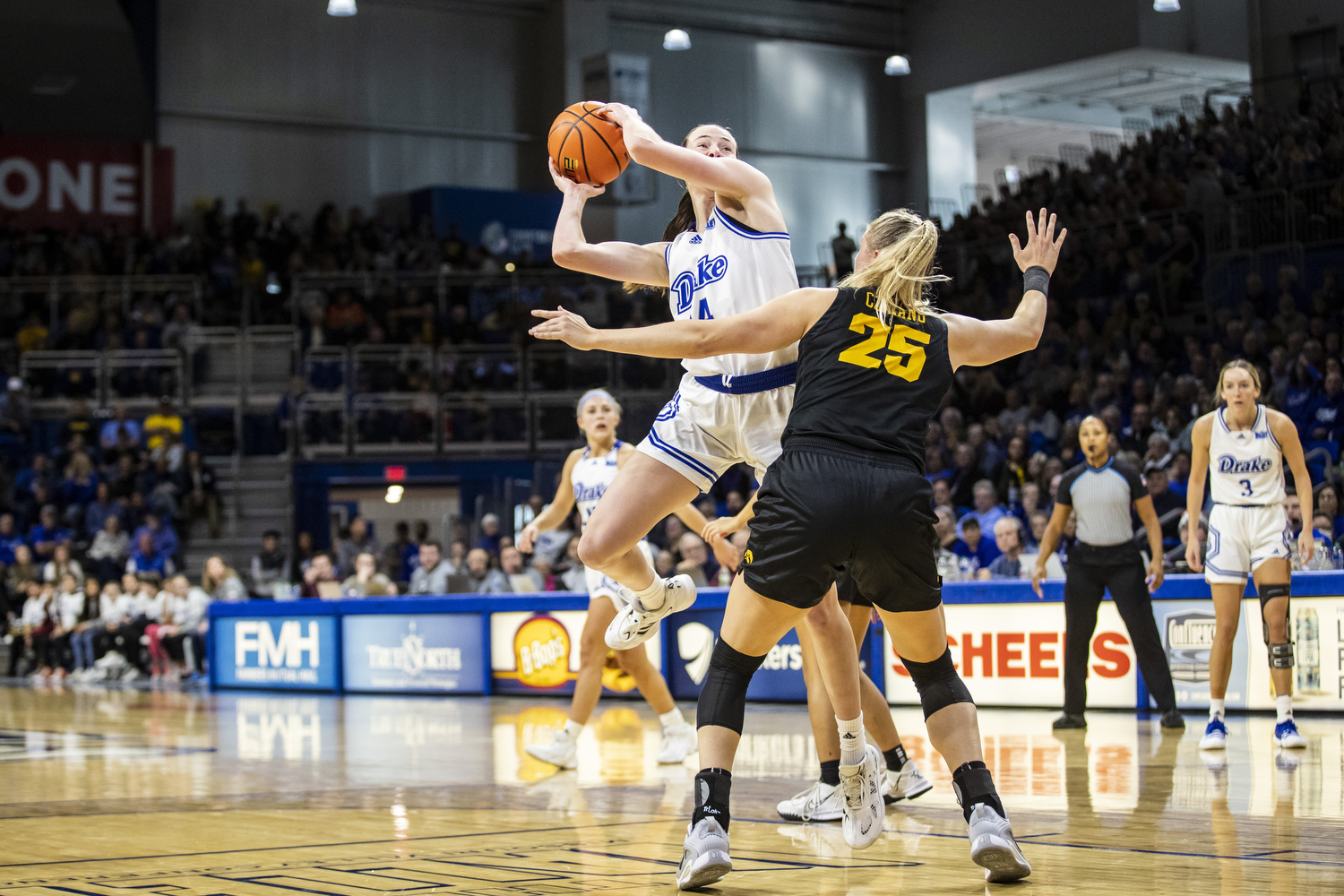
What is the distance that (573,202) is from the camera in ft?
18.0

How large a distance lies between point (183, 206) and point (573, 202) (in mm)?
24834

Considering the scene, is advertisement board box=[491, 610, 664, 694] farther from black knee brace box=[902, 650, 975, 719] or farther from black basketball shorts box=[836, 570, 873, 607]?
black knee brace box=[902, 650, 975, 719]

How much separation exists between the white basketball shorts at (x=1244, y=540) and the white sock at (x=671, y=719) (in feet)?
10.5

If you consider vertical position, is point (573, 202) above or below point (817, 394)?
above

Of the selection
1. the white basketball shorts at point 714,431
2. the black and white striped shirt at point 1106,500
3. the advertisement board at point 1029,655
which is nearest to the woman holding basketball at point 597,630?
the white basketball shorts at point 714,431

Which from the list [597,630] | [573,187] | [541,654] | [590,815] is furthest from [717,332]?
[541,654]

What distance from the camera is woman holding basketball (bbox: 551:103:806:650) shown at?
5.11m

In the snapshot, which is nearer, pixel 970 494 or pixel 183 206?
pixel 970 494

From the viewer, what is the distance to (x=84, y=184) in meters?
27.4

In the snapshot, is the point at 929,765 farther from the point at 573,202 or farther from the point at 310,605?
the point at 310,605

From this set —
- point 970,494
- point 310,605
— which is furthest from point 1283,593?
point 310,605

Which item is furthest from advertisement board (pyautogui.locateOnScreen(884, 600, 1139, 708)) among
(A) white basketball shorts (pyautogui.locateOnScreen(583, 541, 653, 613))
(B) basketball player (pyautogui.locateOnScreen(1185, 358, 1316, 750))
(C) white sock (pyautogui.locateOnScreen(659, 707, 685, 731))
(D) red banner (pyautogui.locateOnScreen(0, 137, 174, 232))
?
(D) red banner (pyautogui.locateOnScreen(0, 137, 174, 232))

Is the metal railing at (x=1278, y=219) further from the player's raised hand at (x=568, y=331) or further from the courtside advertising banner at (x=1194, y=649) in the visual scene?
the player's raised hand at (x=568, y=331)

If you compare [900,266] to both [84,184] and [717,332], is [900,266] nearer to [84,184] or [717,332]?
[717,332]
